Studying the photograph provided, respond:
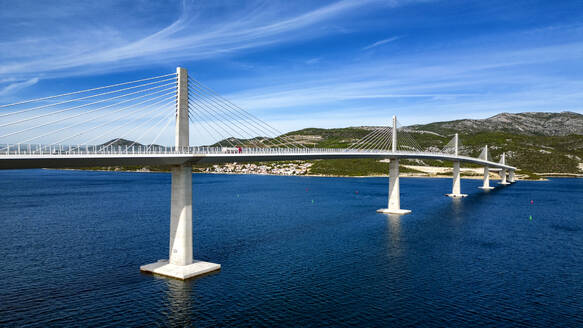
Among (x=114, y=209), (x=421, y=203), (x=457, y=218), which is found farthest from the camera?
(x=421, y=203)

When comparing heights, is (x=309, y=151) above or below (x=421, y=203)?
above

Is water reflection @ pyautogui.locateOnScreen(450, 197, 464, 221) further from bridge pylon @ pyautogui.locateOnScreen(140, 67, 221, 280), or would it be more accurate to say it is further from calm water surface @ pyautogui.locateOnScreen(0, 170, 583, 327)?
bridge pylon @ pyautogui.locateOnScreen(140, 67, 221, 280)

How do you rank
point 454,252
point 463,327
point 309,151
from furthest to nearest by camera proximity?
point 309,151, point 454,252, point 463,327

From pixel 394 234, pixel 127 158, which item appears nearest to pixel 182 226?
pixel 127 158

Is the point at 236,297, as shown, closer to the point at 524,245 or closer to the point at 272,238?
the point at 272,238

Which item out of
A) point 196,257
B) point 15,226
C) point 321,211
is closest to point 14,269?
point 196,257

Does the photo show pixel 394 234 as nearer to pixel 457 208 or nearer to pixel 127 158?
pixel 457 208
